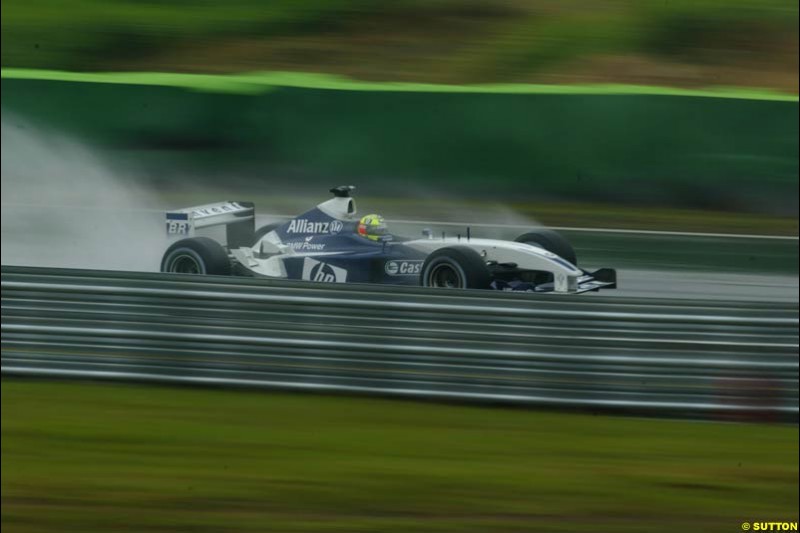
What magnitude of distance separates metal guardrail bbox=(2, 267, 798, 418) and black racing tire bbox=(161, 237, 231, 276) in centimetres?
89

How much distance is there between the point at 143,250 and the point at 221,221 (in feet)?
2.94

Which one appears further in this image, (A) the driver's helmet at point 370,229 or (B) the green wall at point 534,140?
(B) the green wall at point 534,140

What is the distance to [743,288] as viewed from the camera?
9.09 m

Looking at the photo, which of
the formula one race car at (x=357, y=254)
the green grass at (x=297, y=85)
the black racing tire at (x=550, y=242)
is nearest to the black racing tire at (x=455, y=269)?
the formula one race car at (x=357, y=254)

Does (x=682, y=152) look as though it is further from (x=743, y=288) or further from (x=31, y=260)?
(x=31, y=260)

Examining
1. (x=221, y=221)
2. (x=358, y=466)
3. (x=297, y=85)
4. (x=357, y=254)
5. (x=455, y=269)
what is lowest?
(x=358, y=466)

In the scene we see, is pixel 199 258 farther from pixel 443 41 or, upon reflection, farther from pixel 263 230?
pixel 443 41

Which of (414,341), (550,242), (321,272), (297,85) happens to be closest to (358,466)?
(414,341)

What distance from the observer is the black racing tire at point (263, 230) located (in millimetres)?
7237

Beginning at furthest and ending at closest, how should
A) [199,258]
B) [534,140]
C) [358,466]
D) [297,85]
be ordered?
[297,85] → [534,140] → [199,258] → [358,466]

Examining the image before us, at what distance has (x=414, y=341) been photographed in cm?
611

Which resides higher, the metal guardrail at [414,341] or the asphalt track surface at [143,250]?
the asphalt track surface at [143,250]

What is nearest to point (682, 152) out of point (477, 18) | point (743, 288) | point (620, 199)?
point (620, 199)

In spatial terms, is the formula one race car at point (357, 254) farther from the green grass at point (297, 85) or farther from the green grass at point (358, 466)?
the green grass at point (297, 85)
